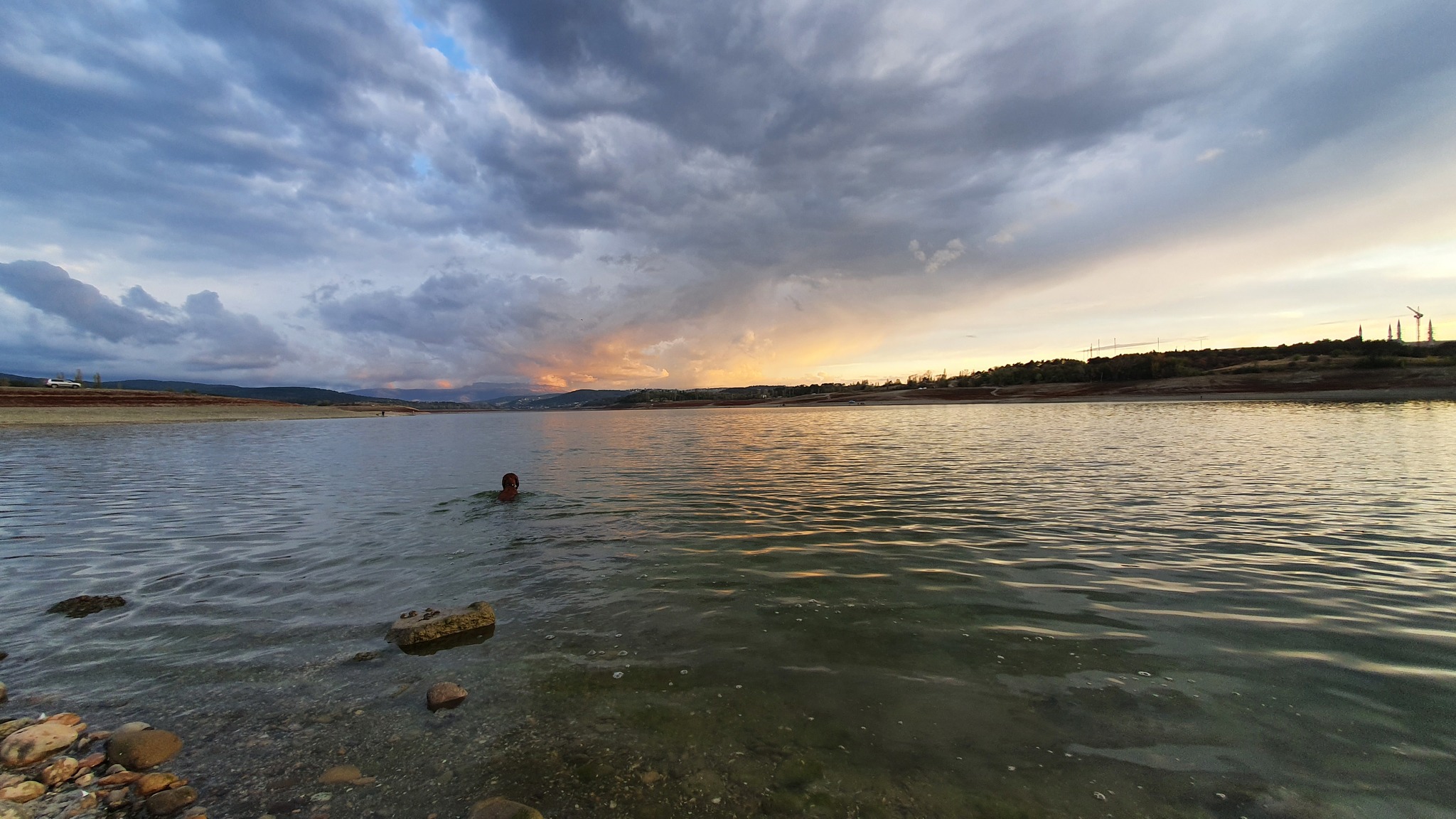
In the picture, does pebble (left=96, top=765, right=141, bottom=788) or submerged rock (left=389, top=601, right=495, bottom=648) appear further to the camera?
submerged rock (left=389, top=601, right=495, bottom=648)

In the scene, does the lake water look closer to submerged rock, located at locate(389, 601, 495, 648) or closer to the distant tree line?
submerged rock, located at locate(389, 601, 495, 648)

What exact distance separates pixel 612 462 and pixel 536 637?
901 inches

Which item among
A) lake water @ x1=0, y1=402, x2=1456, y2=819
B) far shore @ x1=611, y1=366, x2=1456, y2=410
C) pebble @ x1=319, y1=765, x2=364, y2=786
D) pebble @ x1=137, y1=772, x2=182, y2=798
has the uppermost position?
far shore @ x1=611, y1=366, x2=1456, y2=410

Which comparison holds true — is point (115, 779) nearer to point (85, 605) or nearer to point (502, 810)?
point (502, 810)

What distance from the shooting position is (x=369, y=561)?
11383 millimetres

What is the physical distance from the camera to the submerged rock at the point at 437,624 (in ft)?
23.6

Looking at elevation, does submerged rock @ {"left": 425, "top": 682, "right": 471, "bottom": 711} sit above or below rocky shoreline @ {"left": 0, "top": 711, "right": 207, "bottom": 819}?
below

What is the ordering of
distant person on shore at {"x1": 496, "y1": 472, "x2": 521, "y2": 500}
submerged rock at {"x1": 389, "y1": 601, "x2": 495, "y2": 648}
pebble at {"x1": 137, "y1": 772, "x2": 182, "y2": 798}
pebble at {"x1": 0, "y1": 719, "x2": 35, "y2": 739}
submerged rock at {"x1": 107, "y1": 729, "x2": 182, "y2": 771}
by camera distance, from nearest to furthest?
pebble at {"x1": 137, "y1": 772, "x2": 182, "y2": 798} → submerged rock at {"x1": 107, "y1": 729, "x2": 182, "y2": 771} → pebble at {"x1": 0, "y1": 719, "x2": 35, "y2": 739} → submerged rock at {"x1": 389, "y1": 601, "x2": 495, "y2": 648} → distant person on shore at {"x1": 496, "y1": 472, "x2": 521, "y2": 500}

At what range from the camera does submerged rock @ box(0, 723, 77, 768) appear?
176 inches

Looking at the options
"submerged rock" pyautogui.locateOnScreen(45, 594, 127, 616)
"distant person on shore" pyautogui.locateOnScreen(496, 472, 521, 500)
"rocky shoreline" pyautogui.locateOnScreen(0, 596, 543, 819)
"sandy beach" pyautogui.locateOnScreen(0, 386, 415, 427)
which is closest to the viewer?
"rocky shoreline" pyautogui.locateOnScreen(0, 596, 543, 819)

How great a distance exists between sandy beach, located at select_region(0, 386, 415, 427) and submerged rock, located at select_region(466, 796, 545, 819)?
99010 millimetres

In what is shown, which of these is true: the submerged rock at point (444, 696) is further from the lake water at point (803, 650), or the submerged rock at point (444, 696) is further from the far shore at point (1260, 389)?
the far shore at point (1260, 389)

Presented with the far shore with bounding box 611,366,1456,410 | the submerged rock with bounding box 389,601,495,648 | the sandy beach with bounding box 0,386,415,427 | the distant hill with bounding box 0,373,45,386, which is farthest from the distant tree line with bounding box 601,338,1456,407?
the distant hill with bounding box 0,373,45,386

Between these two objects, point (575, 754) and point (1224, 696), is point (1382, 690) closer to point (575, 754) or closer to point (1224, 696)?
point (1224, 696)
